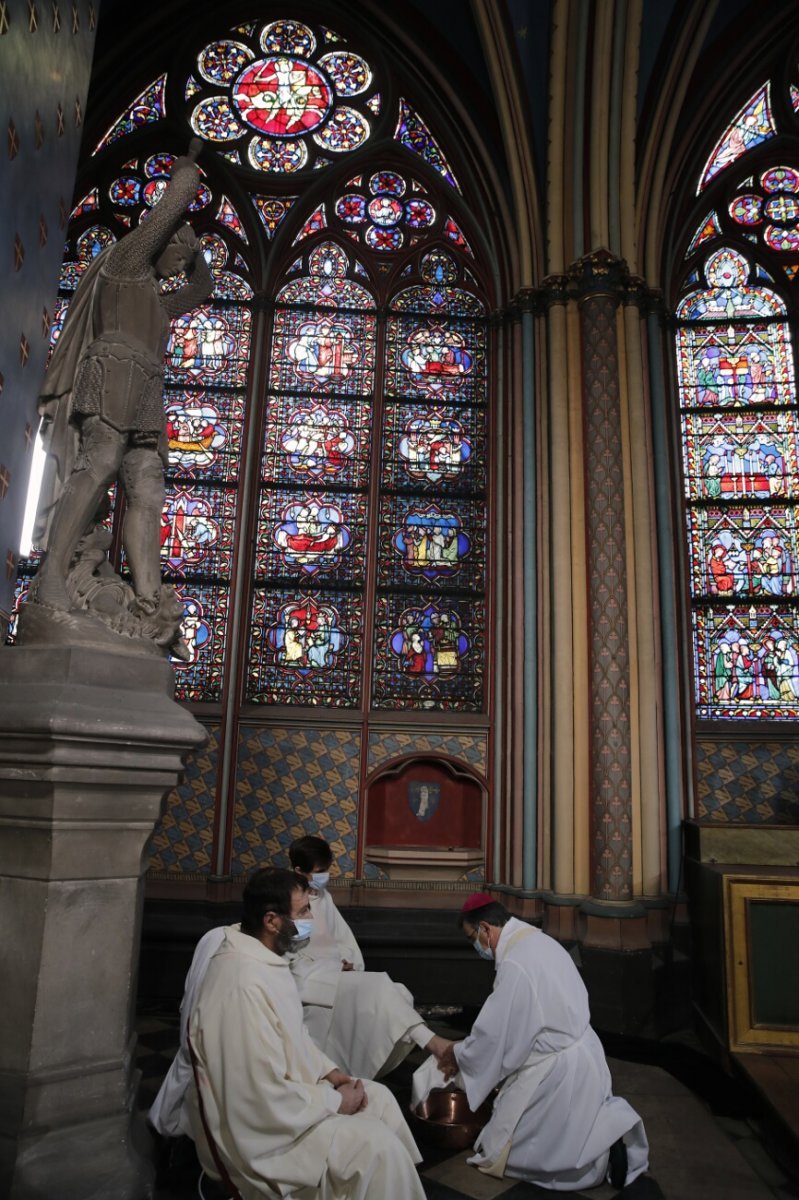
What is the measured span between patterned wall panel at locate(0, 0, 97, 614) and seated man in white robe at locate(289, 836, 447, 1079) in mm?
2142

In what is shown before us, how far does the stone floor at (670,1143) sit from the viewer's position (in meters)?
3.31

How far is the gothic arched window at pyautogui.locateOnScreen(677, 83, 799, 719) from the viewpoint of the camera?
7.44 metres

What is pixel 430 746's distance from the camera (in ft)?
23.9

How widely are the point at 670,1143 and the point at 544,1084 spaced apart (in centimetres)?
91

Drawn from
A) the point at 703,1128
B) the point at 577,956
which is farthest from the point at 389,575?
the point at 703,1128

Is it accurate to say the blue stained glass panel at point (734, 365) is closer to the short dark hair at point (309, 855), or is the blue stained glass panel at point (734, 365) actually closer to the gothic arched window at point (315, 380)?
the gothic arched window at point (315, 380)

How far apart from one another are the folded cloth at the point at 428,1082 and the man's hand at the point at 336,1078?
1.21 m

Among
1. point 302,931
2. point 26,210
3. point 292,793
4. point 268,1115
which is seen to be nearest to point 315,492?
point 292,793

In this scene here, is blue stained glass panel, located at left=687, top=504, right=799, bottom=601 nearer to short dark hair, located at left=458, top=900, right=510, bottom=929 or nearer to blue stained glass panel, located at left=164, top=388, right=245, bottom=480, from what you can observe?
blue stained glass panel, located at left=164, top=388, right=245, bottom=480

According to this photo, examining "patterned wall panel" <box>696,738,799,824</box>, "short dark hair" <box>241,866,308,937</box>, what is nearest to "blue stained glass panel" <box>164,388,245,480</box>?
"patterned wall panel" <box>696,738,799,824</box>

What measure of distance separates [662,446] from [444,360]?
2.26 m

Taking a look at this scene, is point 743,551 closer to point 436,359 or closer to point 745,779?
point 745,779

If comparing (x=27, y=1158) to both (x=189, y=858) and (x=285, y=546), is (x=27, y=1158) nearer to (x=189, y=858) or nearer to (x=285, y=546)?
(x=189, y=858)

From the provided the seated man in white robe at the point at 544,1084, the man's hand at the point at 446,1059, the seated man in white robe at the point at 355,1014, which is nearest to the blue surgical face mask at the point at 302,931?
the seated man in white robe at the point at 355,1014
